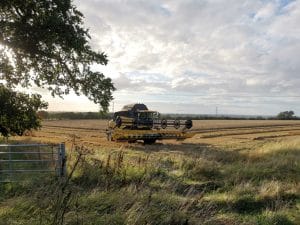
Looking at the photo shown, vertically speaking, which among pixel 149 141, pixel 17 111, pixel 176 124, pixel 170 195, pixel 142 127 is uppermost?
pixel 17 111

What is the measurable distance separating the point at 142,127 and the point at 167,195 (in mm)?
19802

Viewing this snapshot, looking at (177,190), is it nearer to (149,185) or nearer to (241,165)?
(149,185)

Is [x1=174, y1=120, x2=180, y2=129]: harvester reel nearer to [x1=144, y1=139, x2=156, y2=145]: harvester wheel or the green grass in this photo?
[x1=144, y1=139, x2=156, y2=145]: harvester wheel

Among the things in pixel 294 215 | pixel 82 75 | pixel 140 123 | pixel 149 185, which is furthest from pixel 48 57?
pixel 140 123

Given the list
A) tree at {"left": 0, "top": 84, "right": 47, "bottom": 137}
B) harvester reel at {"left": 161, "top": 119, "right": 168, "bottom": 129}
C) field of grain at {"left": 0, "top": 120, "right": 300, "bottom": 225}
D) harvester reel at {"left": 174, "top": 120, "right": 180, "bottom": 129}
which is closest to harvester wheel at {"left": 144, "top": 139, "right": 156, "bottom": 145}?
harvester reel at {"left": 161, "top": 119, "right": 168, "bottom": 129}

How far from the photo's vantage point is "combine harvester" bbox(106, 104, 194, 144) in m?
27.4

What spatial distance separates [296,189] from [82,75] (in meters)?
8.43

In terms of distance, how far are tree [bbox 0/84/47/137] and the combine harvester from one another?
10.9 metres

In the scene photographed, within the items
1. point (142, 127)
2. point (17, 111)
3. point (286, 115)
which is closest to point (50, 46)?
point (17, 111)

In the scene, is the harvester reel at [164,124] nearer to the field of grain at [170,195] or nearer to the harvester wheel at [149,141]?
the harvester wheel at [149,141]

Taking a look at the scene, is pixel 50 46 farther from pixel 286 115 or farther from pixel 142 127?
pixel 286 115

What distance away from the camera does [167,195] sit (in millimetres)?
8938

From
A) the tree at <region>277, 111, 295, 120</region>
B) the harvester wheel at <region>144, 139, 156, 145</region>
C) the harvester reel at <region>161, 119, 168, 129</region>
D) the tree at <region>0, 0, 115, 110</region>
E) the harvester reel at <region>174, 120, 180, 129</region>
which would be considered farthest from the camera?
the tree at <region>277, 111, 295, 120</region>

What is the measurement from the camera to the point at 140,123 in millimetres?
28500
